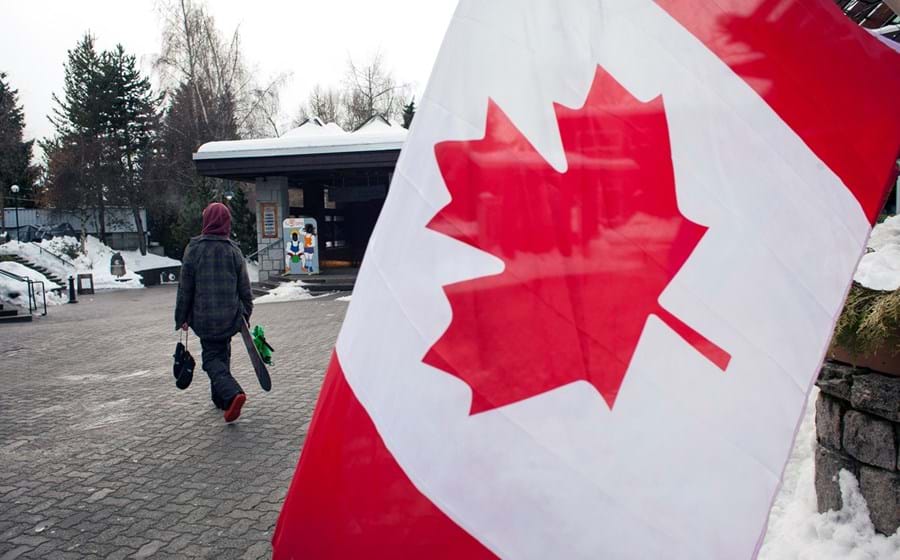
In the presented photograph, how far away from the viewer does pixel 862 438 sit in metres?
2.62

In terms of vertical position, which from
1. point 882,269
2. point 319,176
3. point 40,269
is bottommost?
point 40,269

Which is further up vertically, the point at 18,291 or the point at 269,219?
the point at 269,219

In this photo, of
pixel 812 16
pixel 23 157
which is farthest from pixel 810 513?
pixel 23 157

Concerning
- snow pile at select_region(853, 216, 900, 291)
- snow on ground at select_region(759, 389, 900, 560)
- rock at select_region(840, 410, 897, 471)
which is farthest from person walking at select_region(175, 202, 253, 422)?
snow pile at select_region(853, 216, 900, 291)

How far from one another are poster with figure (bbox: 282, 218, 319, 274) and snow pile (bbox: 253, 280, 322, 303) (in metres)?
1.26

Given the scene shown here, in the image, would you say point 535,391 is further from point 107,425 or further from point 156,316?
point 156,316

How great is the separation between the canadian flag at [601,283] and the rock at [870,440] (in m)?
1.47

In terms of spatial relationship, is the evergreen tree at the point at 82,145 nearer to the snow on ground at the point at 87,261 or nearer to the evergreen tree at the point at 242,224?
the snow on ground at the point at 87,261

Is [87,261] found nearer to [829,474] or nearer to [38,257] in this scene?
[38,257]

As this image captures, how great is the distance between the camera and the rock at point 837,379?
269 cm

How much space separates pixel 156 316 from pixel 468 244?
52.2 ft

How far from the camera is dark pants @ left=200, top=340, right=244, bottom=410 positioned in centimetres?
544

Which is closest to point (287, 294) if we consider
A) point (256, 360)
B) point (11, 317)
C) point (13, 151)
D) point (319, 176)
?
point (319, 176)

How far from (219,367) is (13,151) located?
43.0 meters
